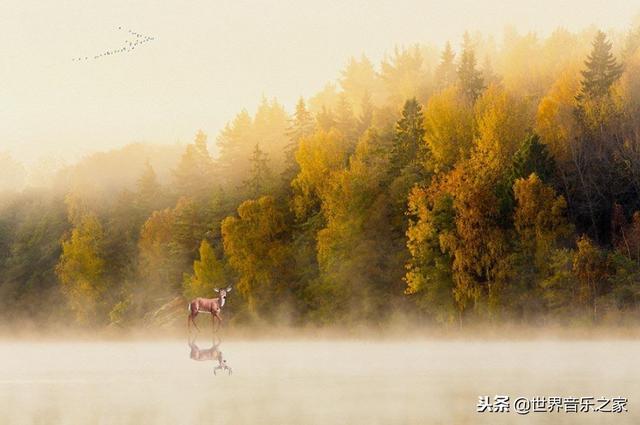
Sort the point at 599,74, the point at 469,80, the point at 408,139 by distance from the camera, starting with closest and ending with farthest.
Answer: the point at 599,74 < the point at 408,139 < the point at 469,80

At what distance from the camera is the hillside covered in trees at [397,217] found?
73.9m

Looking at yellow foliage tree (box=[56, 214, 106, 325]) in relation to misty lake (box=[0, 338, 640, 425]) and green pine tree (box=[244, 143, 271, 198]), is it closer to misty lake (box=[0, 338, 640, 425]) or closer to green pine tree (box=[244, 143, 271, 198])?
green pine tree (box=[244, 143, 271, 198])

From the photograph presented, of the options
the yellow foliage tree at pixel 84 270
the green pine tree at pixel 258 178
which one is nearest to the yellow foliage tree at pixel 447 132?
the green pine tree at pixel 258 178

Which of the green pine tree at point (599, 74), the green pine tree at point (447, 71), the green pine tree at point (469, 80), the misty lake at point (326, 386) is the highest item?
the green pine tree at point (447, 71)

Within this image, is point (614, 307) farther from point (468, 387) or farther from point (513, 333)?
point (468, 387)

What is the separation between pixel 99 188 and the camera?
13025 cm

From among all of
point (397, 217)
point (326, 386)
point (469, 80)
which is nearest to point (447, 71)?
point (469, 80)

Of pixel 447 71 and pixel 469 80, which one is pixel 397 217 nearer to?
pixel 469 80

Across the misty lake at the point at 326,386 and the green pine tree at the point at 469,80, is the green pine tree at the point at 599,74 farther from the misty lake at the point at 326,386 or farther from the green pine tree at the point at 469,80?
the misty lake at the point at 326,386

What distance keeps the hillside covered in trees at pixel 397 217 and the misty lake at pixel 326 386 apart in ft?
39.9

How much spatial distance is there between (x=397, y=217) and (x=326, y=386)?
49.3 m

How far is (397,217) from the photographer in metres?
84.9

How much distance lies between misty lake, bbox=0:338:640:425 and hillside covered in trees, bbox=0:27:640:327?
1215 centimetres

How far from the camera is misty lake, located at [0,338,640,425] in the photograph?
27031 millimetres
